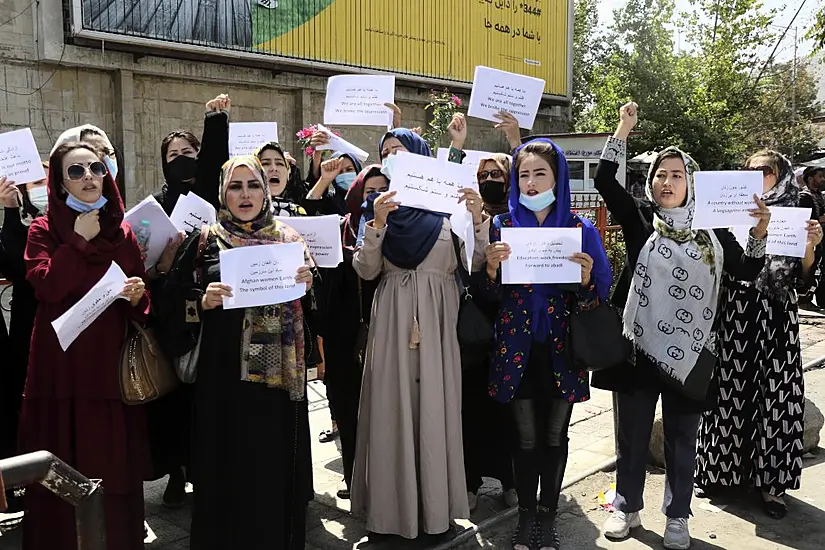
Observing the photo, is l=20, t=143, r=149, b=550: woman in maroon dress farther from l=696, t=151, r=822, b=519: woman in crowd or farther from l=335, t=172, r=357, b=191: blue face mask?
l=696, t=151, r=822, b=519: woman in crowd

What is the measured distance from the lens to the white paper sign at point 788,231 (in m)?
3.90

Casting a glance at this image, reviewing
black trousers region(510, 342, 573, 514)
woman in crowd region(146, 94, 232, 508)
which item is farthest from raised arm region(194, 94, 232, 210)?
black trousers region(510, 342, 573, 514)

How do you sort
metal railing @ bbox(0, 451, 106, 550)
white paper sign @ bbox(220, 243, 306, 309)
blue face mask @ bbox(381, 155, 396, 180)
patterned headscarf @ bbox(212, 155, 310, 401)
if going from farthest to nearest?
blue face mask @ bbox(381, 155, 396, 180)
patterned headscarf @ bbox(212, 155, 310, 401)
white paper sign @ bbox(220, 243, 306, 309)
metal railing @ bbox(0, 451, 106, 550)

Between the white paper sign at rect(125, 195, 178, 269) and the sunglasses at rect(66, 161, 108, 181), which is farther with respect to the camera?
the white paper sign at rect(125, 195, 178, 269)

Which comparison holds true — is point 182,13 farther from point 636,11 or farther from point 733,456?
point 636,11

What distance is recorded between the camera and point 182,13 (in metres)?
11.6

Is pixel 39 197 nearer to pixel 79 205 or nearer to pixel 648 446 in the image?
pixel 79 205

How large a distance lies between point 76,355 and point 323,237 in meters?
1.24

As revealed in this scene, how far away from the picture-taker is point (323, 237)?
358 cm

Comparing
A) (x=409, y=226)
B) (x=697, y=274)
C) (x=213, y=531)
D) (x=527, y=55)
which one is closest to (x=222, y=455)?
(x=213, y=531)

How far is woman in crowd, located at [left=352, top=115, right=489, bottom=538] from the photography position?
3527mm

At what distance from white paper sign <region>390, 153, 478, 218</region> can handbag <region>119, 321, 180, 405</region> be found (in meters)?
1.30

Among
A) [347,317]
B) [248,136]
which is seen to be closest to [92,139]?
[248,136]

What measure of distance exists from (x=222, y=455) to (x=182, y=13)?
10195 millimetres
